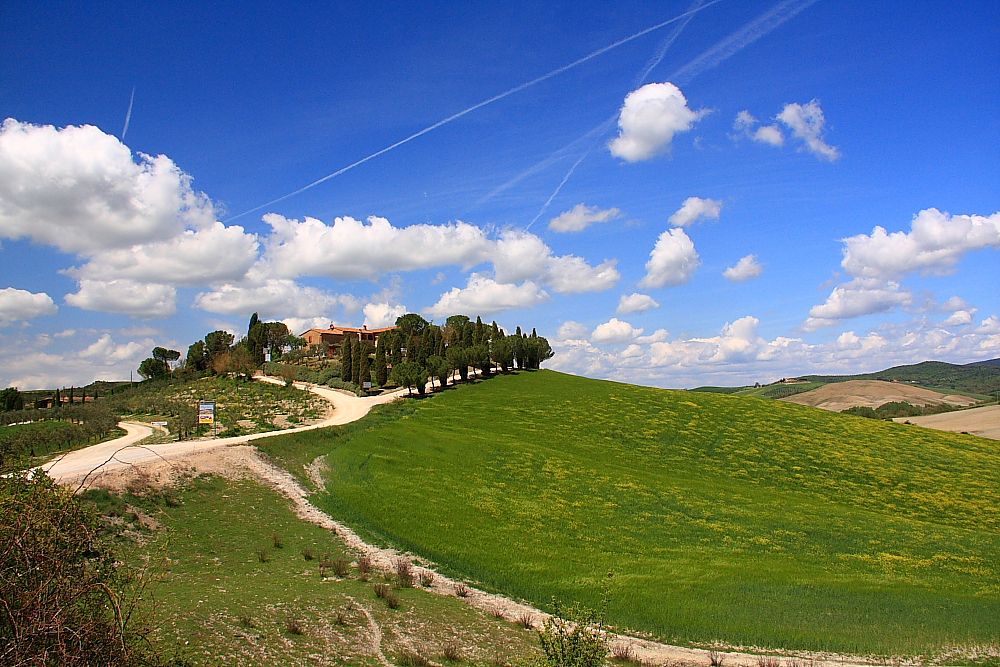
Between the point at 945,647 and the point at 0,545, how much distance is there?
2324 centimetres

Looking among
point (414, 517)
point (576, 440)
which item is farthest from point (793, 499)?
point (414, 517)

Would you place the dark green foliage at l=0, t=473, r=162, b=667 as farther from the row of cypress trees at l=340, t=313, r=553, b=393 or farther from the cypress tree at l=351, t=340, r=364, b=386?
the cypress tree at l=351, t=340, r=364, b=386

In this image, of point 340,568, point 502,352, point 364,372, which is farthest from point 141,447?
point 502,352

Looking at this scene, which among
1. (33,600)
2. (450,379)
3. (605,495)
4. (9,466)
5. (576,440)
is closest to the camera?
(33,600)

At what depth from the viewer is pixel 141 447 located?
2786 cm

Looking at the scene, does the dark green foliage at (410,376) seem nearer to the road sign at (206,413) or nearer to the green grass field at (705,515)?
the green grass field at (705,515)

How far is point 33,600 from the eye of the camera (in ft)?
20.9

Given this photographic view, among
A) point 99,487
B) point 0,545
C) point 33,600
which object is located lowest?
point 99,487

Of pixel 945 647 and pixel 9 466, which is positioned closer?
pixel 9 466

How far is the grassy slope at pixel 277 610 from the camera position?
12.1 m

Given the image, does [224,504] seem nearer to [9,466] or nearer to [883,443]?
[9,466]

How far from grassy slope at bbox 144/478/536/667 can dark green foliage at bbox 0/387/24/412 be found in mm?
69058

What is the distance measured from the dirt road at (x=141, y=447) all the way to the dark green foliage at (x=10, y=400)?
27.7 metres

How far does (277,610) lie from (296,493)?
13.9 metres
